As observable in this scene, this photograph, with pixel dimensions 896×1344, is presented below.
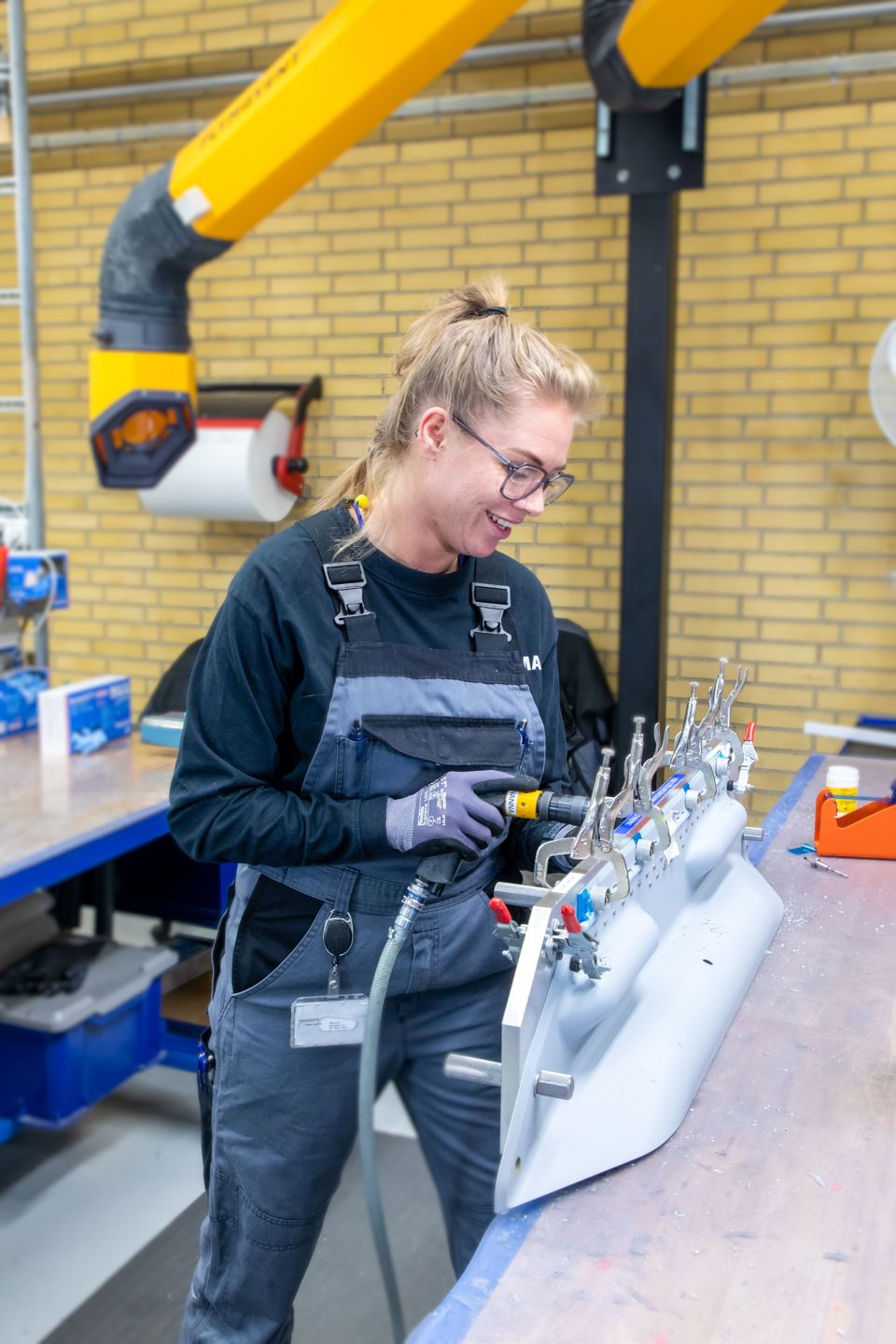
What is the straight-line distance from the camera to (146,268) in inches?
107

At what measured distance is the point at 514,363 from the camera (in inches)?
46.3

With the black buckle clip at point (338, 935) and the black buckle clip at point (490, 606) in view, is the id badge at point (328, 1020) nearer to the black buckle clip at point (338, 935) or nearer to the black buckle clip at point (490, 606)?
the black buckle clip at point (338, 935)

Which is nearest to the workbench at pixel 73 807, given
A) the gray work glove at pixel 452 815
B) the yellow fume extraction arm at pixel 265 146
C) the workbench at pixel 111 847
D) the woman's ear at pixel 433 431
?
the workbench at pixel 111 847

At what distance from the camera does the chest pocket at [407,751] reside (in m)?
1.24

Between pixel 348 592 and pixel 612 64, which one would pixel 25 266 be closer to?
pixel 612 64

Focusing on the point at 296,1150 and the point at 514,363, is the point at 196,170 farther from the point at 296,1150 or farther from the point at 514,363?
the point at 296,1150

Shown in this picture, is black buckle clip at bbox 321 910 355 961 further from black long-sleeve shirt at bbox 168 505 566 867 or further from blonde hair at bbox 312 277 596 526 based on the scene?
blonde hair at bbox 312 277 596 526

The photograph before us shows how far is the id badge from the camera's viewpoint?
1.23 m

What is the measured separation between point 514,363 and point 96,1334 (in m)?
1.80

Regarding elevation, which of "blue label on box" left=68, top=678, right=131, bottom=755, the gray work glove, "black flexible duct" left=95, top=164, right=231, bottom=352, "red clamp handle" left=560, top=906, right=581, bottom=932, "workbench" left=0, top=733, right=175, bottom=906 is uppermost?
"black flexible duct" left=95, top=164, right=231, bottom=352

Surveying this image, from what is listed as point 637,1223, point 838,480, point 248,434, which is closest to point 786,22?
point 838,480

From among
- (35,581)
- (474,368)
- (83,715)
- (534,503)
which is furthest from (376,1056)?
(35,581)

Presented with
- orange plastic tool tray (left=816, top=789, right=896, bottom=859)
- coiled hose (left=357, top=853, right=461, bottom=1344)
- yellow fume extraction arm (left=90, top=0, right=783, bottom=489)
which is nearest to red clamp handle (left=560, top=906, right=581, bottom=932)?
coiled hose (left=357, top=853, right=461, bottom=1344)

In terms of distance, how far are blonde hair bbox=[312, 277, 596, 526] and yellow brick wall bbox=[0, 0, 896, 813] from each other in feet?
5.84
